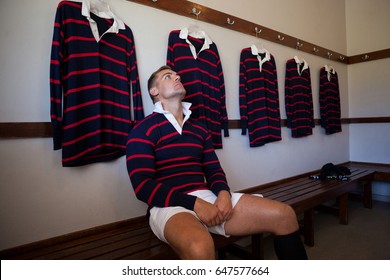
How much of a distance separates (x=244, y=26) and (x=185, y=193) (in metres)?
1.84

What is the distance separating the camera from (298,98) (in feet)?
9.46

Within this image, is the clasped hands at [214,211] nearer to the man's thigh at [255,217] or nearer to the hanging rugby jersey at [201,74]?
the man's thigh at [255,217]

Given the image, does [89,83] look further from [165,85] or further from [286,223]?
[286,223]

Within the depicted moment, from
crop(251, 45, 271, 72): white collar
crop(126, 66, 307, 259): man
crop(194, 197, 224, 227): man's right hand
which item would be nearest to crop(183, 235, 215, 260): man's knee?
crop(126, 66, 307, 259): man

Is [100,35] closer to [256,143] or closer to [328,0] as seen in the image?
[256,143]

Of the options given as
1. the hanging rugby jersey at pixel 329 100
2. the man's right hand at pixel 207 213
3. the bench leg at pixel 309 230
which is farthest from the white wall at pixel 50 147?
the hanging rugby jersey at pixel 329 100

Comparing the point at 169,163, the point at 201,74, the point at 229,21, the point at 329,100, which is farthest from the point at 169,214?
the point at 329,100

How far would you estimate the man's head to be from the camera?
1460 mm

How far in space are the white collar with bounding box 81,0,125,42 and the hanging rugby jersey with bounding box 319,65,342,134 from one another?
2850 mm

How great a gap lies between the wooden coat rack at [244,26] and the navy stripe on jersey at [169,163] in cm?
99

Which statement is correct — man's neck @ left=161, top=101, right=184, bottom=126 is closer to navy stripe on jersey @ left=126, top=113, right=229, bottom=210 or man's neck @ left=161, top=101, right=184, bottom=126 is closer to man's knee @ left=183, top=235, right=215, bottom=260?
navy stripe on jersey @ left=126, top=113, right=229, bottom=210

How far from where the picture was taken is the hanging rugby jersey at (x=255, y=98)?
234cm

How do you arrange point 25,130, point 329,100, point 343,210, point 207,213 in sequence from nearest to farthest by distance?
point 207,213
point 25,130
point 343,210
point 329,100

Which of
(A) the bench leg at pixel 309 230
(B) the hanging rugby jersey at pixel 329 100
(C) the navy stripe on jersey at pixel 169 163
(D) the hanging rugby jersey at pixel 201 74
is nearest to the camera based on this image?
(C) the navy stripe on jersey at pixel 169 163
